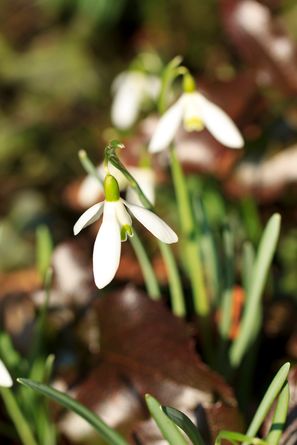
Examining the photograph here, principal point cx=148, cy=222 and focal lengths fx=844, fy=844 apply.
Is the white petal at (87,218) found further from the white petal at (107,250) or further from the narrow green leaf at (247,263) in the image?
the narrow green leaf at (247,263)

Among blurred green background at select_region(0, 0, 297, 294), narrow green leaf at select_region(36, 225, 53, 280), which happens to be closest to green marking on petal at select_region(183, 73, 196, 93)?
narrow green leaf at select_region(36, 225, 53, 280)

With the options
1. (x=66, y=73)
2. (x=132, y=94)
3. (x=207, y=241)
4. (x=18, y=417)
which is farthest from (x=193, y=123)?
(x=66, y=73)

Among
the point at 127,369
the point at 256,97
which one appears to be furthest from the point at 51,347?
the point at 256,97

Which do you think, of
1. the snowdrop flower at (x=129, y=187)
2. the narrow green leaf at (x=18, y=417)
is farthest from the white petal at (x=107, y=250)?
the narrow green leaf at (x=18, y=417)

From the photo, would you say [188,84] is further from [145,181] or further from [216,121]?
[145,181]

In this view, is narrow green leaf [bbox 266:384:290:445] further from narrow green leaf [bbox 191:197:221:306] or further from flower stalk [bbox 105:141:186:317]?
narrow green leaf [bbox 191:197:221:306]

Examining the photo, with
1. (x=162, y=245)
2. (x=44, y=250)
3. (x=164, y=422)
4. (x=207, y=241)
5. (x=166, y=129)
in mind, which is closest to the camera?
(x=164, y=422)
